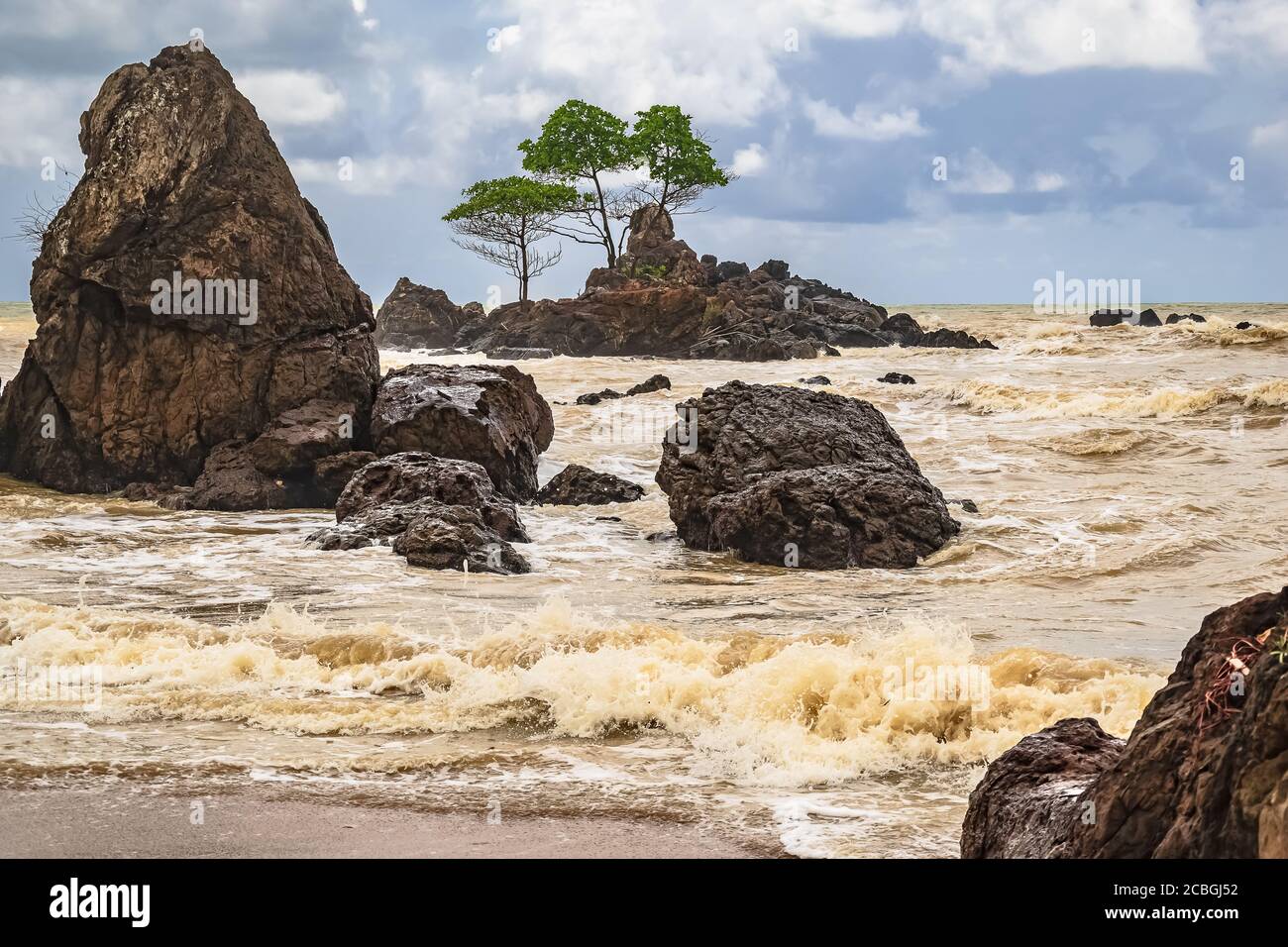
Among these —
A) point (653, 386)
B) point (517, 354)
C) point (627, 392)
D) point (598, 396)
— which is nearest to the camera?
point (598, 396)

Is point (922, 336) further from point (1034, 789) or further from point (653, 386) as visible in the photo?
point (1034, 789)

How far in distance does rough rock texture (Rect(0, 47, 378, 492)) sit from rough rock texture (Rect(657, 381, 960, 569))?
5156mm

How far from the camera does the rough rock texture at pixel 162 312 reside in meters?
16.3

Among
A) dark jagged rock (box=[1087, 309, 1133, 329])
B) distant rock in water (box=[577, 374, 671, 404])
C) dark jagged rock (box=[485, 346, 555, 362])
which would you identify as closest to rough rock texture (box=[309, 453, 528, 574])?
distant rock in water (box=[577, 374, 671, 404])

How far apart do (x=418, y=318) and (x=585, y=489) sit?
37715mm

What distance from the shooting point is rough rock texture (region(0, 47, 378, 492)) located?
53.6ft

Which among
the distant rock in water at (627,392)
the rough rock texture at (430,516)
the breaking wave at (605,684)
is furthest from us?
the distant rock in water at (627,392)

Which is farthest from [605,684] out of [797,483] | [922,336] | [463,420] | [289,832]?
[922,336]

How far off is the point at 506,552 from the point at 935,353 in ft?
89.1

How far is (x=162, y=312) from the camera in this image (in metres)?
16.3

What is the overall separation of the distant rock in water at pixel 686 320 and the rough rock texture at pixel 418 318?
92.5 inches

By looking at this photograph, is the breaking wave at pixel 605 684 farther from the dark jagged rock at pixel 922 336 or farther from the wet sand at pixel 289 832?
the dark jagged rock at pixel 922 336

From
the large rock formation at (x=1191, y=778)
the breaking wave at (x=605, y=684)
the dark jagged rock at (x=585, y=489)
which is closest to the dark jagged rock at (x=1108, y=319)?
the dark jagged rock at (x=585, y=489)

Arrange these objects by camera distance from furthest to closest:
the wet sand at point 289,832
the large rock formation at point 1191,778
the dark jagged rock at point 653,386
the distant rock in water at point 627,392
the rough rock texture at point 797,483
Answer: the dark jagged rock at point 653,386 < the distant rock in water at point 627,392 < the rough rock texture at point 797,483 < the wet sand at point 289,832 < the large rock formation at point 1191,778
